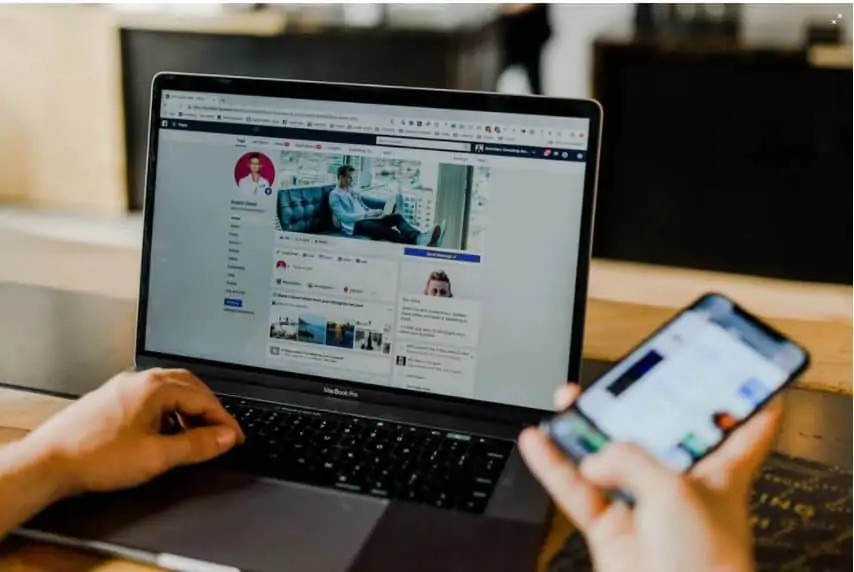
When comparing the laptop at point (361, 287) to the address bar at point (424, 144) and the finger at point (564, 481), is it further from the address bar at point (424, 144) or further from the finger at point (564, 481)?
the finger at point (564, 481)

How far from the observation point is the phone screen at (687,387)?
607mm

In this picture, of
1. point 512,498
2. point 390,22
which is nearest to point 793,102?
point 390,22

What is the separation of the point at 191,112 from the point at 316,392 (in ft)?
0.93

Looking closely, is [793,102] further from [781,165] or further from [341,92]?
[341,92]

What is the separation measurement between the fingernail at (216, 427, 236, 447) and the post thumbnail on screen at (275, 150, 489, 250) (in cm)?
20

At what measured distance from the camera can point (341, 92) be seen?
881 millimetres

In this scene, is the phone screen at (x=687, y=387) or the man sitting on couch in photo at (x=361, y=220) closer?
the phone screen at (x=687, y=387)

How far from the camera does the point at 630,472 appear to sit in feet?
1.75

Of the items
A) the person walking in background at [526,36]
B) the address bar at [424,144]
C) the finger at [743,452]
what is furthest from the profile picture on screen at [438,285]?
the person walking in background at [526,36]

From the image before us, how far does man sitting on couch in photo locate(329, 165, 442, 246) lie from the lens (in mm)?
869

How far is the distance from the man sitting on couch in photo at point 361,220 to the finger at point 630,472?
1.16 feet

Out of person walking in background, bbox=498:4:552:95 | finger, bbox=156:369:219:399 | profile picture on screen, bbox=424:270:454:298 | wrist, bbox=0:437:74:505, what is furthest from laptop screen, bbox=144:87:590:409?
person walking in background, bbox=498:4:552:95

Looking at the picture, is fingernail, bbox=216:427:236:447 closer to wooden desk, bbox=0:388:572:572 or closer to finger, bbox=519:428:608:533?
wooden desk, bbox=0:388:572:572

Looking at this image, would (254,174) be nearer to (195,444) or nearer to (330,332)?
(330,332)
